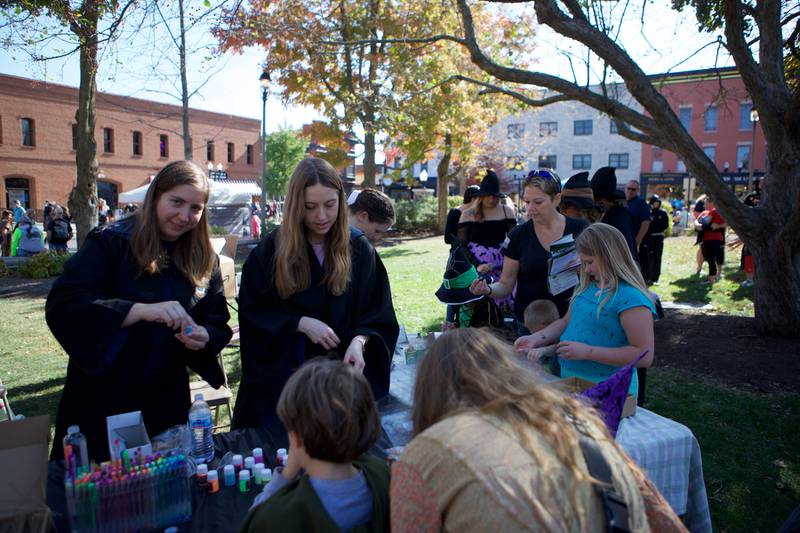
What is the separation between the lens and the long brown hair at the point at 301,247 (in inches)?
98.8

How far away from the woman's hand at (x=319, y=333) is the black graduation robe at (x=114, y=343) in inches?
17.0

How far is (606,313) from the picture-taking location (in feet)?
8.91

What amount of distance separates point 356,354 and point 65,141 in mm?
41386

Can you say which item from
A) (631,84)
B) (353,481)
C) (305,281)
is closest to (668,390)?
(631,84)

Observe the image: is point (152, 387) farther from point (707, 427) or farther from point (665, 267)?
point (665, 267)

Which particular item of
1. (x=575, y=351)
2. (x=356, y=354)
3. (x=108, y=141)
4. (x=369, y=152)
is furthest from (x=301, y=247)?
(x=108, y=141)

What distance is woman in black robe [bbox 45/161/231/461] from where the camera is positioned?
2.26 metres

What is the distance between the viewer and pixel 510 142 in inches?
1500

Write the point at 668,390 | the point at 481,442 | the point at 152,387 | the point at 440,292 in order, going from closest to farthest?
the point at 481,442
the point at 152,387
the point at 440,292
the point at 668,390

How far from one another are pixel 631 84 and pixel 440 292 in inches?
144

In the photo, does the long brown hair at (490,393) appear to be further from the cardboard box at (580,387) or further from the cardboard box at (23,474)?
the cardboard box at (23,474)

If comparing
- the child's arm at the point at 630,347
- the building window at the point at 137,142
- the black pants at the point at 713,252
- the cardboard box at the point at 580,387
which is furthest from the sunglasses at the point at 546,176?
the building window at the point at 137,142

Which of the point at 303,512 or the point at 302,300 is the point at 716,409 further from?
the point at 303,512

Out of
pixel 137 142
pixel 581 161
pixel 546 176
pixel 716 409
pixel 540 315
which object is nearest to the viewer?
pixel 540 315
